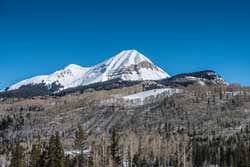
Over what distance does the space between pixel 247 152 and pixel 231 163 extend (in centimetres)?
1519

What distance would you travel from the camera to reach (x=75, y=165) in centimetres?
16112

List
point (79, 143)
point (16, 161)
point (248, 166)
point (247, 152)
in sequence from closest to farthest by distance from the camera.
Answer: point (16, 161)
point (79, 143)
point (248, 166)
point (247, 152)

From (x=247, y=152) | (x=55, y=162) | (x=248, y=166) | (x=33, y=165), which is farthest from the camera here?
(x=247, y=152)

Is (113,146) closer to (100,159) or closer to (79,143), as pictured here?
(79,143)

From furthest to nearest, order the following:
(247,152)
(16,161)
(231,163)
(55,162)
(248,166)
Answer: (231,163)
(247,152)
(248,166)
(16,161)
(55,162)

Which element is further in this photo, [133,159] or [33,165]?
[133,159]

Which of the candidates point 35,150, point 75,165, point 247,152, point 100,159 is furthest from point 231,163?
point 35,150

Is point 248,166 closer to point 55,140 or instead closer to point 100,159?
point 100,159

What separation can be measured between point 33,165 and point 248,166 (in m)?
77.7

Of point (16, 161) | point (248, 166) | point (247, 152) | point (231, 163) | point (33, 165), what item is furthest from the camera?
point (231, 163)

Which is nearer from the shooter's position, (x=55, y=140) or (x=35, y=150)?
(x=55, y=140)

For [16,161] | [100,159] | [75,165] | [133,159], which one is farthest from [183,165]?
[16,161]

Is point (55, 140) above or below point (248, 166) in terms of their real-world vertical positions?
above

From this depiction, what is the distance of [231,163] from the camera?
654 feet
